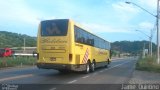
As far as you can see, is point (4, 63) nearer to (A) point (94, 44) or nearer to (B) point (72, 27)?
(A) point (94, 44)

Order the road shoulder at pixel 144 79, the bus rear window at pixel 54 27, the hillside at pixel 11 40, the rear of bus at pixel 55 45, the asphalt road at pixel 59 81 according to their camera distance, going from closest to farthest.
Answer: the asphalt road at pixel 59 81
the road shoulder at pixel 144 79
the rear of bus at pixel 55 45
the bus rear window at pixel 54 27
the hillside at pixel 11 40

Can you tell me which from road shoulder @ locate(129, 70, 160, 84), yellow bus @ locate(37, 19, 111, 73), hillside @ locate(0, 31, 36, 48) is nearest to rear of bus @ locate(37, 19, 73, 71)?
yellow bus @ locate(37, 19, 111, 73)

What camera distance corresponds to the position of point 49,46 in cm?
2356

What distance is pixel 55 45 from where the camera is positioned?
76.9ft

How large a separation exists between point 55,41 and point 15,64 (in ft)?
73.1

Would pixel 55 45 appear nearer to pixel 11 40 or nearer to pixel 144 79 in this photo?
pixel 144 79

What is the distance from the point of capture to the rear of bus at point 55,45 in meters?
23.2

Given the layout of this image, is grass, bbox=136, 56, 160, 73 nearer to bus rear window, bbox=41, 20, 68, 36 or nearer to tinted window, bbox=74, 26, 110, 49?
tinted window, bbox=74, 26, 110, 49

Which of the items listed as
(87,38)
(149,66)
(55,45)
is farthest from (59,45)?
(149,66)

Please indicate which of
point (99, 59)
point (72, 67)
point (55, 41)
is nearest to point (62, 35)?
point (55, 41)

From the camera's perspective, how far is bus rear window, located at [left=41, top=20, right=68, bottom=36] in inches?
928

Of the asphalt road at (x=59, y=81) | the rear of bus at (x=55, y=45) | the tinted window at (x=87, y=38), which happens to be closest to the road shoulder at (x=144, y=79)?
the asphalt road at (x=59, y=81)

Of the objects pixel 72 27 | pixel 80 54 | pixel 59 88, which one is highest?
pixel 72 27

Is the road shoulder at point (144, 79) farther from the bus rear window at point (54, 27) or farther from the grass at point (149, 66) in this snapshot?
the grass at point (149, 66)
